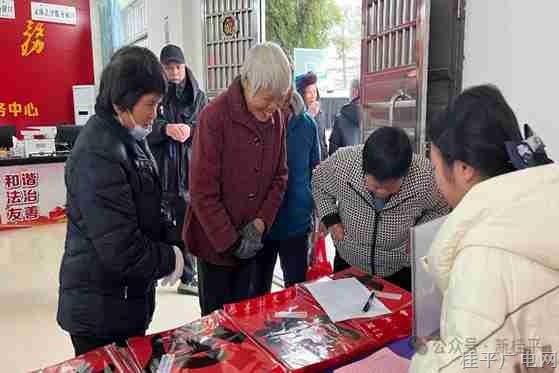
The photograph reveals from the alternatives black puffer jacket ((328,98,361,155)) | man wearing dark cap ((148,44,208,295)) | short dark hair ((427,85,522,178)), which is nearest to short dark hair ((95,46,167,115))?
short dark hair ((427,85,522,178))

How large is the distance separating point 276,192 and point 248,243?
0.23m

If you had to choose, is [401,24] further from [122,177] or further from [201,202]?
[122,177]

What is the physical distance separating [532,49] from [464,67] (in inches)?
12.1

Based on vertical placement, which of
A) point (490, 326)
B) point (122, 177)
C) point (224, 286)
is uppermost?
point (122, 177)

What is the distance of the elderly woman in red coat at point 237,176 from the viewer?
1519mm

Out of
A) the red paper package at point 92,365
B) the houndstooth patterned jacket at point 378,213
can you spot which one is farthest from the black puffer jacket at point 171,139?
the red paper package at point 92,365

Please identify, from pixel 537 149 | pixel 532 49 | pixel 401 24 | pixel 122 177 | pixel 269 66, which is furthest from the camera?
pixel 401 24

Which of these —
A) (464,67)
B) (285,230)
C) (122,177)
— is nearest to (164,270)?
(122,177)

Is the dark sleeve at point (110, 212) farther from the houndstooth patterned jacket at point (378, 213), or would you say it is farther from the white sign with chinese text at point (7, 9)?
the white sign with chinese text at point (7, 9)

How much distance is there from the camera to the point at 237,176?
5.24 feet

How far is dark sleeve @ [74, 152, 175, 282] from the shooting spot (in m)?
1.12

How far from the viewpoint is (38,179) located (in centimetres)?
464

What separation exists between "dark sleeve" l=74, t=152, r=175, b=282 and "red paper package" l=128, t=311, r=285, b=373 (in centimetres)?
20

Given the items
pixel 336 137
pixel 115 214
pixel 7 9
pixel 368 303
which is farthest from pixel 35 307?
pixel 7 9
